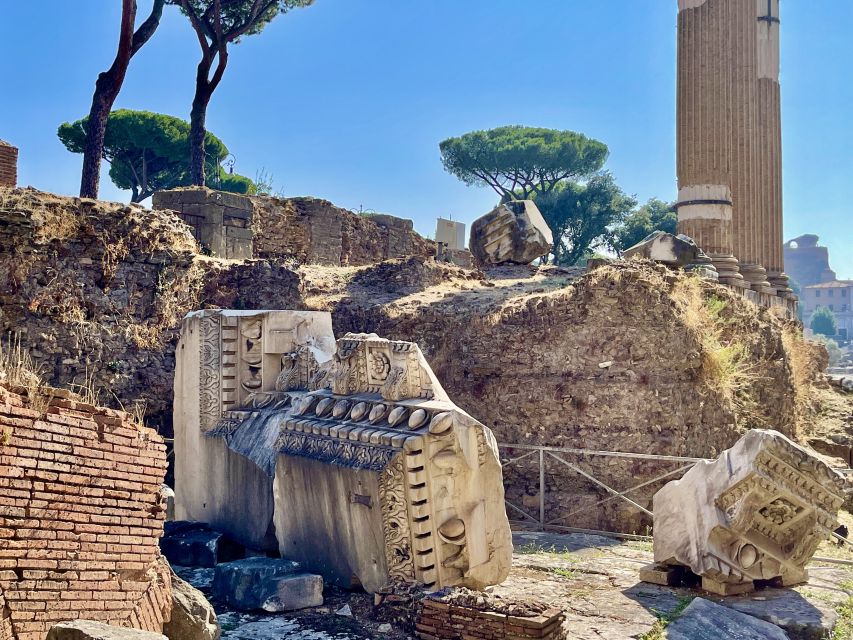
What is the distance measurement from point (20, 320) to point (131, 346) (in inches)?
48.5

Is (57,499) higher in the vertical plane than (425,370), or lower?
lower

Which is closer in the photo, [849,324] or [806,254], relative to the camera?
[849,324]

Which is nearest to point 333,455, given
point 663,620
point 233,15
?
point 663,620

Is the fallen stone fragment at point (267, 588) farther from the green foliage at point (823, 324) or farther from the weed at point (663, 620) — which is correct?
the green foliage at point (823, 324)

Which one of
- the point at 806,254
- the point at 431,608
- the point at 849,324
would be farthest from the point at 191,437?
the point at 806,254

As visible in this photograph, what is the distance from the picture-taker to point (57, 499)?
13.7ft

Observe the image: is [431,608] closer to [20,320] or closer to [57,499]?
[57,499]

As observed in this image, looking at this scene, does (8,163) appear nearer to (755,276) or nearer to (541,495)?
(541,495)

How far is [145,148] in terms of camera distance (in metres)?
28.7

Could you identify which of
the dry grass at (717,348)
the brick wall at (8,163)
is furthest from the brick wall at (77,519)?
the brick wall at (8,163)

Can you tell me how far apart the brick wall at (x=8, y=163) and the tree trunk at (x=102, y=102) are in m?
1.66

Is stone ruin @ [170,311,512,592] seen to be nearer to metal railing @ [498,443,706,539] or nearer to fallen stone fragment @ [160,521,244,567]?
fallen stone fragment @ [160,521,244,567]

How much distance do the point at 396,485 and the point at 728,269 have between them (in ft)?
33.1

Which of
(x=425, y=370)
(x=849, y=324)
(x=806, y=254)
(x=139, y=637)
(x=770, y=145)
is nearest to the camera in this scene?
(x=139, y=637)
